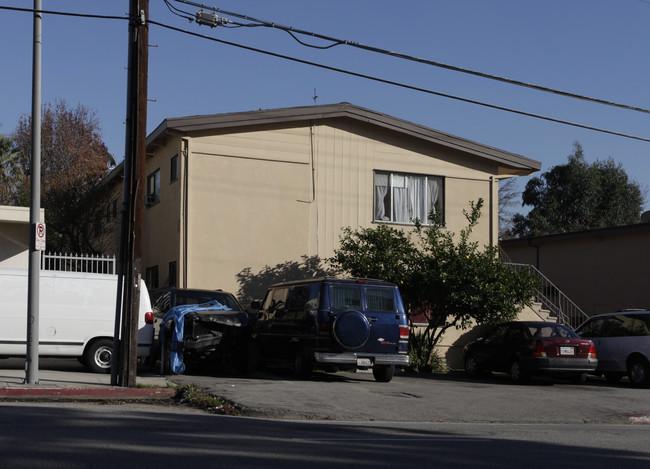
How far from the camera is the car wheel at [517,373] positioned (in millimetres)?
18391

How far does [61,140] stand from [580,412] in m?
38.8

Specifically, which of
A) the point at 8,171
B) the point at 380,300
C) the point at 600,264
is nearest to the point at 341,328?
the point at 380,300

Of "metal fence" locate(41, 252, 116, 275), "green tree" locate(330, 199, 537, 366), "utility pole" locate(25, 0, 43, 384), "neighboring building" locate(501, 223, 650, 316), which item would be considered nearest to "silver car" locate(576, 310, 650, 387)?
"green tree" locate(330, 199, 537, 366)

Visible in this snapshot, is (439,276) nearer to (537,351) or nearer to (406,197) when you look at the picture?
(537,351)

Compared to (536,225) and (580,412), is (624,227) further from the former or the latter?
(536,225)

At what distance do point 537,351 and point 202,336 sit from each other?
24.6 ft

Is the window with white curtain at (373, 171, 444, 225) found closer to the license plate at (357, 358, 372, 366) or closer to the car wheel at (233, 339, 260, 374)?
the car wheel at (233, 339, 260, 374)

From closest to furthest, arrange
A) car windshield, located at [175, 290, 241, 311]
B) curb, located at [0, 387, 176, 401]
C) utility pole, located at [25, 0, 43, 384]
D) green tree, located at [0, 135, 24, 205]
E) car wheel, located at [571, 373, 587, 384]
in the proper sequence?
curb, located at [0, 387, 176, 401], utility pole, located at [25, 0, 43, 384], car windshield, located at [175, 290, 241, 311], car wheel, located at [571, 373, 587, 384], green tree, located at [0, 135, 24, 205]

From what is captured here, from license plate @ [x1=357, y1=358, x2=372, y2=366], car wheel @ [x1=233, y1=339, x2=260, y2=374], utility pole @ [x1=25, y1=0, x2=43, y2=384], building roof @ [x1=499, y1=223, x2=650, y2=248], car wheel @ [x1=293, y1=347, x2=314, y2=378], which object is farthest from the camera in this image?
building roof @ [x1=499, y1=223, x2=650, y2=248]

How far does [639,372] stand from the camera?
728 inches

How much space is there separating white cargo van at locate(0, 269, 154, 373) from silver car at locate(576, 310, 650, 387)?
10.8 meters

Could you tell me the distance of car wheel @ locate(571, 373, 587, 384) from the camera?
61.8 feet

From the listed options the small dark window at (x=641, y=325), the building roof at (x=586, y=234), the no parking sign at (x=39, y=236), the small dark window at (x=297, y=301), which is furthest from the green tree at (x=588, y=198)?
the no parking sign at (x=39, y=236)

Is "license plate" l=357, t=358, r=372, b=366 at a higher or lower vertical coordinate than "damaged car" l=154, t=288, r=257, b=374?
lower
